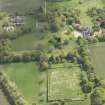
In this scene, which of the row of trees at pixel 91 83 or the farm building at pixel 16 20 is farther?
the farm building at pixel 16 20

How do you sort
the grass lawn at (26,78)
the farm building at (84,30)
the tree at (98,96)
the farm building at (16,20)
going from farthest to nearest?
the farm building at (16,20)
the farm building at (84,30)
the grass lawn at (26,78)
the tree at (98,96)

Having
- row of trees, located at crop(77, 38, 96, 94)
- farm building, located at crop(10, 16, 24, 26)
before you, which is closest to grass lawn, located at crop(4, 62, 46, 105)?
row of trees, located at crop(77, 38, 96, 94)

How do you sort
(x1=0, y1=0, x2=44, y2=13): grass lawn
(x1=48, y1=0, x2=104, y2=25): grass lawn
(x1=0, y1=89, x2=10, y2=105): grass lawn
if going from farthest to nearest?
(x1=0, y1=0, x2=44, y2=13): grass lawn, (x1=48, y1=0, x2=104, y2=25): grass lawn, (x1=0, y1=89, x2=10, y2=105): grass lawn

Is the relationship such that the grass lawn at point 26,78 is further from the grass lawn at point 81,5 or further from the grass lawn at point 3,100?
the grass lawn at point 81,5

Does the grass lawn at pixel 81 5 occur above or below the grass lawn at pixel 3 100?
above

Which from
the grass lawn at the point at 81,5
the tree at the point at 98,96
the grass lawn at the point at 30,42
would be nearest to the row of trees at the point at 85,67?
the tree at the point at 98,96

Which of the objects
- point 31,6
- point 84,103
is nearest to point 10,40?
point 31,6

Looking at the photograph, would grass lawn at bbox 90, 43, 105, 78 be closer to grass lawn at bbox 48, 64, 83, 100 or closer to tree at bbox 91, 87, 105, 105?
grass lawn at bbox 48, 64, 83, 100
